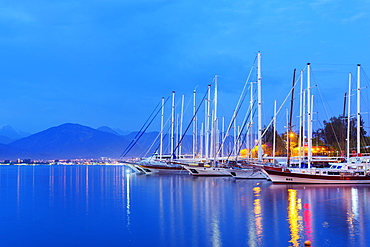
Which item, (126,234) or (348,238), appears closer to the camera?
(348,238)

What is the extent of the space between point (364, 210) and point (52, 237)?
19.5 metres

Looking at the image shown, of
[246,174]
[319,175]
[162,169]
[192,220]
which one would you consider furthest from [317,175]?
[162,169]

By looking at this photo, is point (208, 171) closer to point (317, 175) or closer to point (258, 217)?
point (317, 175)

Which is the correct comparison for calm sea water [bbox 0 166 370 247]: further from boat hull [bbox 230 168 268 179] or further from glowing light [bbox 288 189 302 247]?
boat hull [bbox 230 168 268 179]

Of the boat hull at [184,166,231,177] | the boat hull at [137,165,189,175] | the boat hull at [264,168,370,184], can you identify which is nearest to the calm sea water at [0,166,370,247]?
the boat hull at [264,168,370,184]

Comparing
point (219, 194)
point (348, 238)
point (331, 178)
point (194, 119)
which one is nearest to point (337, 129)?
point (194, 119)

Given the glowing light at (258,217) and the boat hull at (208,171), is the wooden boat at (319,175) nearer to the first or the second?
the glowing light at (258,217)

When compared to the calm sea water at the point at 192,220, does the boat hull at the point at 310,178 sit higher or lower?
higher

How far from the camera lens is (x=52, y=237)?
75.2 ft

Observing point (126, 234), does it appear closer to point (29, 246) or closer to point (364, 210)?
point (29, 246)

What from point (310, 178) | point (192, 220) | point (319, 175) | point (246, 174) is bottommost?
point (192, 220)

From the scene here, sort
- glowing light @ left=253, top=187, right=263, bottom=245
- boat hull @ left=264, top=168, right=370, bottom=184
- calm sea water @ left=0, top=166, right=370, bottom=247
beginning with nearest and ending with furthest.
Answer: calm sea water @ left=0, top=166, right=370, bottom=247 < glowing light @ left=253, top=187, right=263, bottom=245 < boat hull @ left=264, top=168, right=370, bottom=184

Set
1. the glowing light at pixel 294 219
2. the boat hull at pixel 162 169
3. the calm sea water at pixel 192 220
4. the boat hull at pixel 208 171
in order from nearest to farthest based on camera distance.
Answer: the glowing light at pixel 294 219, the calm sea water at pixel 192 220, the boat hull at pixel 208 171, the boat hull at pixel 162 169

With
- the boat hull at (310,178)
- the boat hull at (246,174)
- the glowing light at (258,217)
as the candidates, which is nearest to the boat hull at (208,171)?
the boat hull at (246,174)
